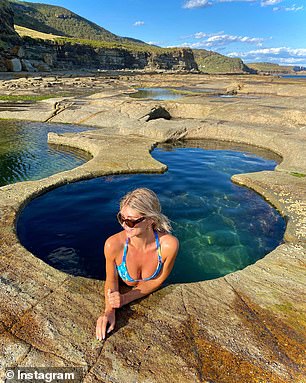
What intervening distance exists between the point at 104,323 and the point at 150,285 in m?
0.77

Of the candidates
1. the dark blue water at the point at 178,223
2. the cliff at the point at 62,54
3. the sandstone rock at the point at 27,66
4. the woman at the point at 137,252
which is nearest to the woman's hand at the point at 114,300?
the woman at the point at 137,252

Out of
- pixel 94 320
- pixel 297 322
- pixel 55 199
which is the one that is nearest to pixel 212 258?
pixel 297 322

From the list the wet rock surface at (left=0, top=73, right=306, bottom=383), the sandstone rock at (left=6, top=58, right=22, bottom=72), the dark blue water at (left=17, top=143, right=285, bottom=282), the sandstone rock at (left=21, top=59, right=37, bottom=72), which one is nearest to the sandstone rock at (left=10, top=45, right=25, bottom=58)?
the sandstone rock at (left=21, top=59, right=37, bottom=72)

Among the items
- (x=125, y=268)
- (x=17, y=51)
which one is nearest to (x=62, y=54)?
(x=17, y=51)

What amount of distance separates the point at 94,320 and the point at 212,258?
288 cm

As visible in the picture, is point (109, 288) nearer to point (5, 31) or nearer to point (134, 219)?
point (134, 219)

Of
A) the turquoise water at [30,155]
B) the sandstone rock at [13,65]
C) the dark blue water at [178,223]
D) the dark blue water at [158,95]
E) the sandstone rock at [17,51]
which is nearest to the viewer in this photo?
the dark blue water at [178,223]

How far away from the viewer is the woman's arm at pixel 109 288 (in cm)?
331

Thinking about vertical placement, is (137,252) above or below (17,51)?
below

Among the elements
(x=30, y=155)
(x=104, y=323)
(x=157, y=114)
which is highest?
(x=104, y=323)

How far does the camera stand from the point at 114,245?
3.53 meters

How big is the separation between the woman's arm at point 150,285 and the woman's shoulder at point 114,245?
473 mm

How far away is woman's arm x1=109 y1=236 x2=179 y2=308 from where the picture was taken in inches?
139

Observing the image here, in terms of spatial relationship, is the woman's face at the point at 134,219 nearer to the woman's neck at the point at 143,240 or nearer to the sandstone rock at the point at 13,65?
the woman's neck at the point at 143,240
